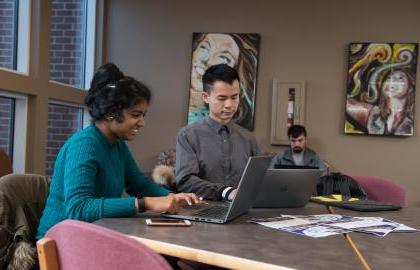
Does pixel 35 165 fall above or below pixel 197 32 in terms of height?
below

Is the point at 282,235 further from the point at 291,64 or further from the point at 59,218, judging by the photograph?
the point at 291,64

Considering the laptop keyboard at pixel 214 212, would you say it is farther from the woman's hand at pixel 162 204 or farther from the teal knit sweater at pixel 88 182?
the teal knit sweater at pixel 88 182

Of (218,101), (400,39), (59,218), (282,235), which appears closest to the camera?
(282,235)

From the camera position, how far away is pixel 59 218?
163 centimetres

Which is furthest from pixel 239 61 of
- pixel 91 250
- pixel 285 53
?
pixel 91 250

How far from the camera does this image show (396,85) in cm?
468

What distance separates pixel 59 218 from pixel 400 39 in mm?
4109

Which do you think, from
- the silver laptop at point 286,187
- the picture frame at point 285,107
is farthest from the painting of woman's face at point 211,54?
the silver laptop at point 286,187

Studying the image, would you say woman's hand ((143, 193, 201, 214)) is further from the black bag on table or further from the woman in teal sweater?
the black bag on table

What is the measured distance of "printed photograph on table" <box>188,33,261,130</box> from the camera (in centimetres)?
496

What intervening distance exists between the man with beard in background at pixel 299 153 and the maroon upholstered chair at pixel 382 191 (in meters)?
1.68

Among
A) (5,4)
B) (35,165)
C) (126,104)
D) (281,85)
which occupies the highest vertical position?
(5,4)

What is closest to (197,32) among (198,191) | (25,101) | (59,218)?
(25,101)

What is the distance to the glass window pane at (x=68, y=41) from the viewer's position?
14.1ft
